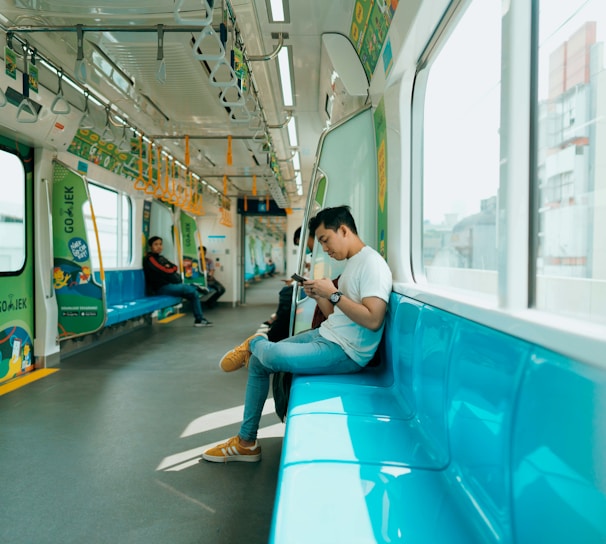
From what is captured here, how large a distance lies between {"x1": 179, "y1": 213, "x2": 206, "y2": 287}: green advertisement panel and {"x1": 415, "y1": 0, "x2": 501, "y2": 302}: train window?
853cm

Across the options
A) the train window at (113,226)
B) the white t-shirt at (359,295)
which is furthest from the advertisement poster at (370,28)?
the train window at (113,226)

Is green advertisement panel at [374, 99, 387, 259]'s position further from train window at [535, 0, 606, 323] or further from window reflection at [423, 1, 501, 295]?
train window at [535, 0, 606, 323]

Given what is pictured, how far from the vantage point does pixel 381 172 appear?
349 cm

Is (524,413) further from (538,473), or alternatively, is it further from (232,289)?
(232,289)

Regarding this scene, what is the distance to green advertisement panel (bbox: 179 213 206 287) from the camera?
1094 centimetres

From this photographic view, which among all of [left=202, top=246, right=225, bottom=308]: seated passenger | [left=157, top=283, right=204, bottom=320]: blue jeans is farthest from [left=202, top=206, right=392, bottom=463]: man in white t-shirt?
[left=202, top=246, right=225, bottom=308]: seated passenger

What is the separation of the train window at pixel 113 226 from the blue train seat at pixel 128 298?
0.33m

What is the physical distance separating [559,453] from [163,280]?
878 centimetres

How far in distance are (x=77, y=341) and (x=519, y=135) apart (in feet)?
20.6

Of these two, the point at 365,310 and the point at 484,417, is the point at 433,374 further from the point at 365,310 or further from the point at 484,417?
the point at 365,310

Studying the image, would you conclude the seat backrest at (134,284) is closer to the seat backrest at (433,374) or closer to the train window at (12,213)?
the train window at (12,213)

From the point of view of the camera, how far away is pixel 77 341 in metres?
6.39

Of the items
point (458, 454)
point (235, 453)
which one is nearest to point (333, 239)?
point (235, 453)

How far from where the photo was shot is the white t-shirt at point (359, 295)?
8.20 ft
